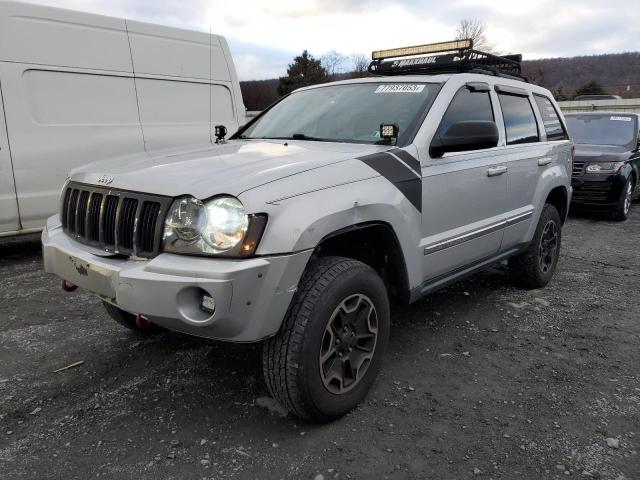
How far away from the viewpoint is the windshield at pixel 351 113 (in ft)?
10.4

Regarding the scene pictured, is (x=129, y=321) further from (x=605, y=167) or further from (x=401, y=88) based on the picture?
(x=605, y=167)

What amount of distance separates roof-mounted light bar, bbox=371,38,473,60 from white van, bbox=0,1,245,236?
315 centimetres

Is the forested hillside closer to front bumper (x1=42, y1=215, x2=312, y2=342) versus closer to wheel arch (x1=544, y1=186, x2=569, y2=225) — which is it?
wheel arch (x1=544, y1=186, x2=569, y2=225)

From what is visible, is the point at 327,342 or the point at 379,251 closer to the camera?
the point at 327,342

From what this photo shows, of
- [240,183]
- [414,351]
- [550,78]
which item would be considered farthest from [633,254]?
[550,78]

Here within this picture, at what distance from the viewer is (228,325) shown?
2.11 m

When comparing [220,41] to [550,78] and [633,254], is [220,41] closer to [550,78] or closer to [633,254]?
[633,254]

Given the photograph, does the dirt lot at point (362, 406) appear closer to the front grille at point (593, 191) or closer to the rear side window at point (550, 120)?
the rear side window at point (550, 120)

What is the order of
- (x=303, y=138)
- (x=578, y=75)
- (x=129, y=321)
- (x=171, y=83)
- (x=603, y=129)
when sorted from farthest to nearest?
1. (x=578, y=75)
2. (x=603, y=129)
3. (x=171, y=83)
4. (x=129, y=321)
5. (x=303, y=138)

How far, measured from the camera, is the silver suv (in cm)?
215

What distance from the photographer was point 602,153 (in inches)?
324

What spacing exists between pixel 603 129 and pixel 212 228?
8937mm

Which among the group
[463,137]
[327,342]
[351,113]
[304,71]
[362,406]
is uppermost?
[304,71]

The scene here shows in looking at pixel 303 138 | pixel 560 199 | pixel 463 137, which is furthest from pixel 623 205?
pixel 303 138
